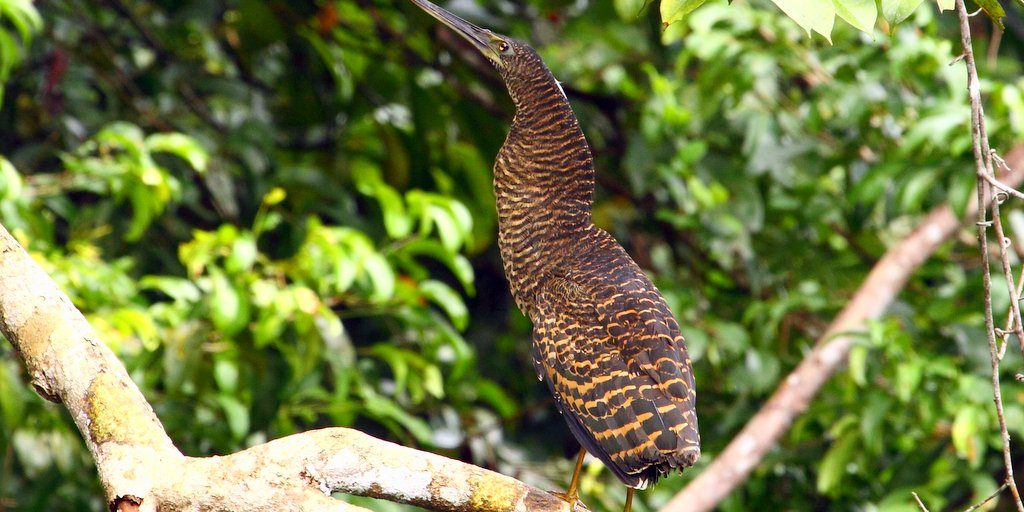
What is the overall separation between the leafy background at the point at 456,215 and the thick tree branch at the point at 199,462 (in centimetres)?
126

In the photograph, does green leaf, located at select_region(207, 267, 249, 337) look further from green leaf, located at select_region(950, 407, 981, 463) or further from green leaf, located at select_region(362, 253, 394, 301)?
green leaf, located at select_region(950, 407, 981, 463)

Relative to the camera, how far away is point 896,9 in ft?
5.65

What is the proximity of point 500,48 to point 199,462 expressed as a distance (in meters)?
1.15

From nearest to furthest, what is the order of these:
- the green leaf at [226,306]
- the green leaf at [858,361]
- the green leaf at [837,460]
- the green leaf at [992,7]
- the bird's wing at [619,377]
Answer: the green leaf at [992,7], the bird's wing at [619,377], the green leaf at [226,306], the green leaf at [858,361], the green leaf at [837,460]

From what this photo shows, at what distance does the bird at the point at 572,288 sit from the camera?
2504 mm

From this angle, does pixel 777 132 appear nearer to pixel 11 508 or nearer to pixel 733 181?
pixel 733 181

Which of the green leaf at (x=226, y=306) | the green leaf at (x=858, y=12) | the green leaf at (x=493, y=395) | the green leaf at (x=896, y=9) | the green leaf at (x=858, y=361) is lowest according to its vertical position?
the green leaf at (x=493, y=395)

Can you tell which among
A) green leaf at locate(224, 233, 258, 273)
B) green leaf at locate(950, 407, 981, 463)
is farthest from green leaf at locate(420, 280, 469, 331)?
green leaf at locate(950, 407, 981, 463)

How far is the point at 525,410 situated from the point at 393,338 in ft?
1.99

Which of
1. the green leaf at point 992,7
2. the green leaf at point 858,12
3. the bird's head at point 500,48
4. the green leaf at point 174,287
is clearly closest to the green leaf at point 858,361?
the bird's head at point 500,48

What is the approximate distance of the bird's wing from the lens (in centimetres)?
241

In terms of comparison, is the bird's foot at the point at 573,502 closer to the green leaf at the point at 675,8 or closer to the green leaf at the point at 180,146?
the green leaf at the point at 675,8

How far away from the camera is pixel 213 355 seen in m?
3.79

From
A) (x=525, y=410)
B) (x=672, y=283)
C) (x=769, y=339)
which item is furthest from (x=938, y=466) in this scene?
(x=525, y=410)
